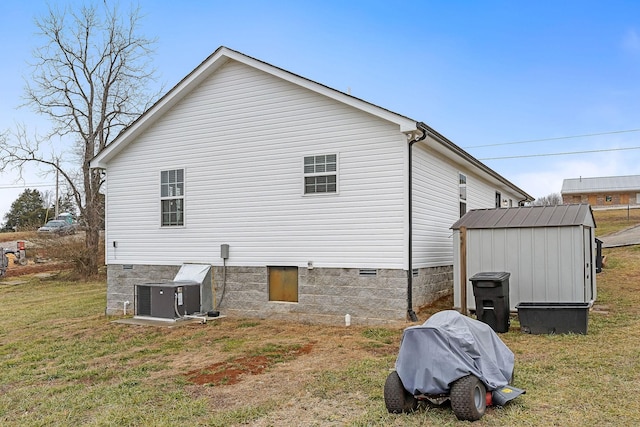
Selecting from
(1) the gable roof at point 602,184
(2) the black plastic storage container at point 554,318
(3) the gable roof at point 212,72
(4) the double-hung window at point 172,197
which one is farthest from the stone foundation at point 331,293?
(1) the gable roof at point 602,184

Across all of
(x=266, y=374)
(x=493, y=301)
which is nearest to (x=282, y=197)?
(x=493, y=301)

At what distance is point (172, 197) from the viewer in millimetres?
11906

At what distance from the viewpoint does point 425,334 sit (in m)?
4.55

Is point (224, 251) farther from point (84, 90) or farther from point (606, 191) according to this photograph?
point (606, 191)

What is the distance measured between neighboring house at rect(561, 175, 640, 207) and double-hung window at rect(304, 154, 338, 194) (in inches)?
1901

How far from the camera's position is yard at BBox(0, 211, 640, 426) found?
15.6ft

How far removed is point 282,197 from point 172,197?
296 cm

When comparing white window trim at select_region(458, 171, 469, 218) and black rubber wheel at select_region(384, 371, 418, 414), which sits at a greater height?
white window trim at select_region(458, 171, 469, 218)

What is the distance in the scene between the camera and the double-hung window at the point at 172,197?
1184cm

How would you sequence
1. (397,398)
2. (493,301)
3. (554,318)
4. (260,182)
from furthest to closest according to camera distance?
(260,182)
(493,301)
(554,318)
(397,398)

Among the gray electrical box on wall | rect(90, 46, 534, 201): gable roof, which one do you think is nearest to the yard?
the gray electrical box on wall

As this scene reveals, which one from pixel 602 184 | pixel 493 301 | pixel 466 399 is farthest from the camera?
pixel 602 184

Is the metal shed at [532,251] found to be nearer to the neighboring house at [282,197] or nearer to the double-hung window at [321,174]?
Answer: the neighboring house at [282,197]

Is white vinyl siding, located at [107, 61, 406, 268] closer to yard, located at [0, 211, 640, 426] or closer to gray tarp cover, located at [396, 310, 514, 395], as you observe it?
yard, located at [0, 211, 640, 426]
